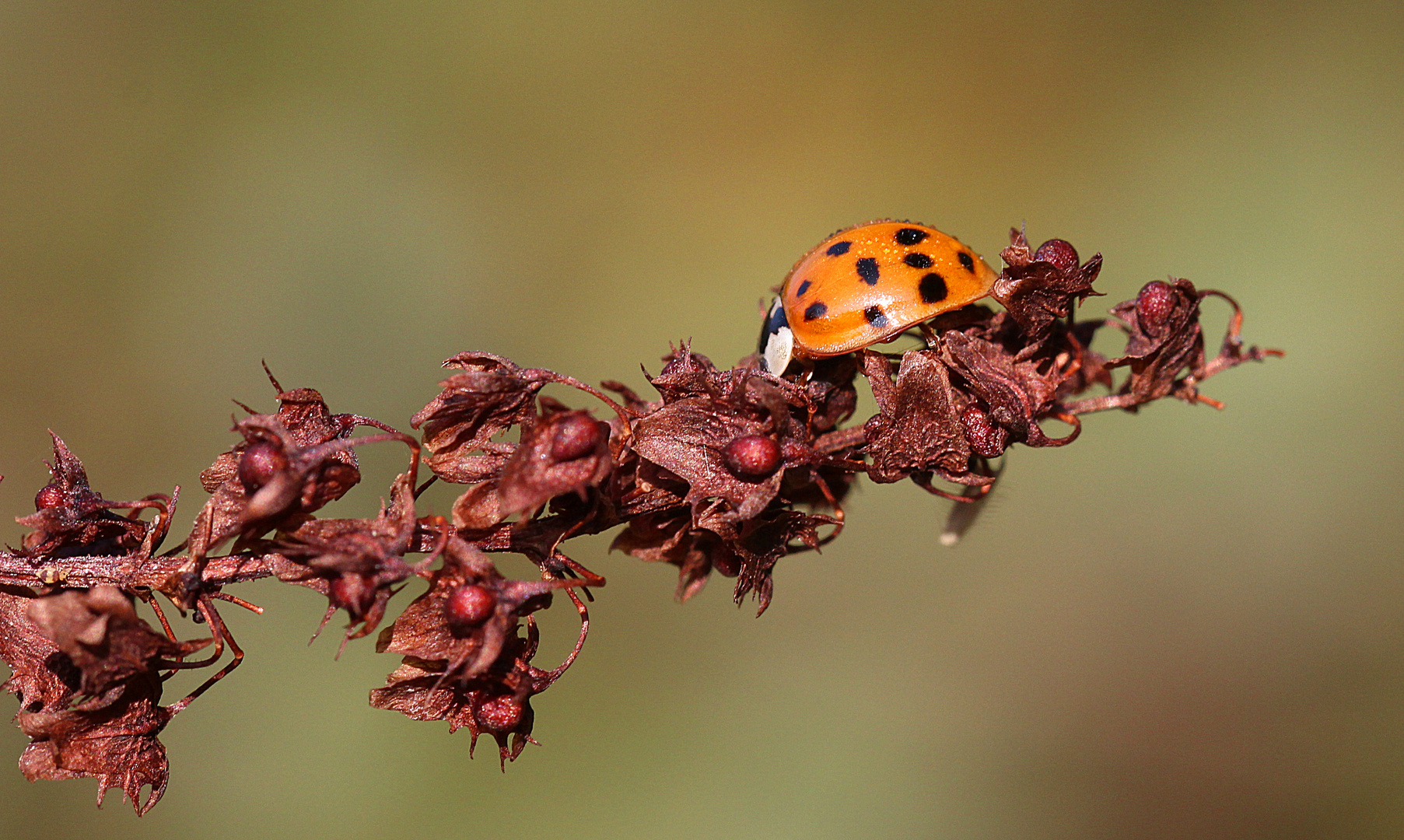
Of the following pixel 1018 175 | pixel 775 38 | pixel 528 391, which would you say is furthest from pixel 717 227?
pixel 528 391

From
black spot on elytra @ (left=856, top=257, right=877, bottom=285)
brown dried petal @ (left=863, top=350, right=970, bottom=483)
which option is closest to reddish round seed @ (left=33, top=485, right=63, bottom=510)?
brown dried petal @ (left=863, top=350, right=970, bottom=483)

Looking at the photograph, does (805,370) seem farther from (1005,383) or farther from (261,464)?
(261,464)

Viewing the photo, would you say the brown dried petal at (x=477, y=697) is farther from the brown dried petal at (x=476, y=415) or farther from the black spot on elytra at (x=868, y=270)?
the black spot on elytra at (x=868, y=270)

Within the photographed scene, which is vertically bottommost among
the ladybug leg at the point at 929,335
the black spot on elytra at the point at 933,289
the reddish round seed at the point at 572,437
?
the reddish round seed at the point at 572,437

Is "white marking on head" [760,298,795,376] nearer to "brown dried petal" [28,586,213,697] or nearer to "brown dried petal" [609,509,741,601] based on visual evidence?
"brown dried petal" [609,509,741,601]

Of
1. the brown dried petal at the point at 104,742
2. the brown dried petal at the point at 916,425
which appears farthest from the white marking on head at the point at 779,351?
the brown dried petal at the point at 104,742

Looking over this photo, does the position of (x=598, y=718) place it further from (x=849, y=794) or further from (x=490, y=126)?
(x=490, y=126)
